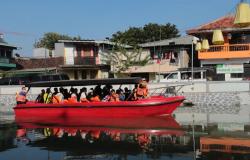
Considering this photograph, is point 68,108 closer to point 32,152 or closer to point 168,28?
point 32,152

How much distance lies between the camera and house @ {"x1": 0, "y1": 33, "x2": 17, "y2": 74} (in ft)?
159

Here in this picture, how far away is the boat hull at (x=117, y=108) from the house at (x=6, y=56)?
1181 inches

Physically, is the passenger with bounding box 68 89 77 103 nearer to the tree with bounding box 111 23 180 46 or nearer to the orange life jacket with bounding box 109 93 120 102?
the orange life jacket with bounding box 109 93 120 102

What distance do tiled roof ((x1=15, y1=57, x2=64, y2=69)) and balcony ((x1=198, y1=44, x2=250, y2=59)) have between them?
16.9m

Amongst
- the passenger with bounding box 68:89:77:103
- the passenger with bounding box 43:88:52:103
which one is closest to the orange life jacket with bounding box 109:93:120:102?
the passenger with bounding box 68:89:77:103

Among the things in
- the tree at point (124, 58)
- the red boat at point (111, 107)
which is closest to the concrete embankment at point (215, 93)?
the red boat at point (111, 107)

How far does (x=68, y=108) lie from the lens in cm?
1966

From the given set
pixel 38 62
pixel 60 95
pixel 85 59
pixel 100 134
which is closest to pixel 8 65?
pixel 38 62

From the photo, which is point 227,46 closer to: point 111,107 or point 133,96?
point 133,96

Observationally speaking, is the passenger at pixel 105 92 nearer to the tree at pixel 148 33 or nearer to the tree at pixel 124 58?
the tree at pixel 124 58

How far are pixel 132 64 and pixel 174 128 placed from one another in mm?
27438

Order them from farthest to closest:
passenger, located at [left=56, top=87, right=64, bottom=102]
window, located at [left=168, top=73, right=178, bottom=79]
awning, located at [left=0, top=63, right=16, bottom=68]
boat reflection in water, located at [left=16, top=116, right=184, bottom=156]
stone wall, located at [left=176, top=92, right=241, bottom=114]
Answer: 1. awning, located at [left=0, top=63, right=16, bottom=68]
2. window, located at [left=168, top=73, right=178, bottom=79]
3. stone wall, located at [left=176, top=92, right=241, bottom=114]
4. passenger, located at [left=56, top=87, right=64, bottom=102]
5. boat reflection in water, located at [left=16, top=116, right=184, bottom=156]

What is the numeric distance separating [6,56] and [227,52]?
25.9 meters

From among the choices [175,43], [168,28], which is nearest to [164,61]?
[175,43]
